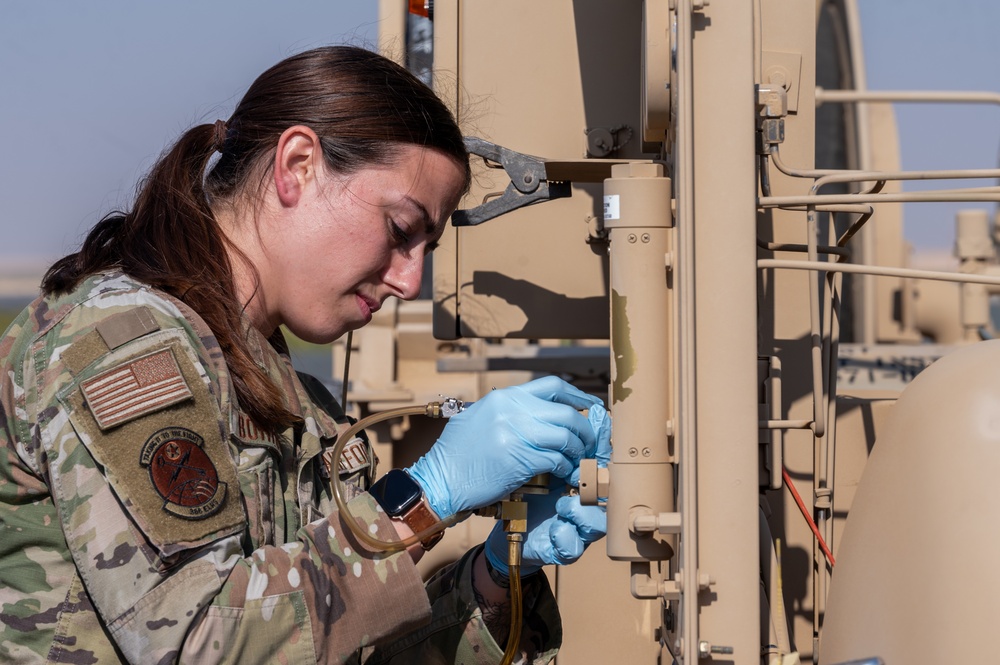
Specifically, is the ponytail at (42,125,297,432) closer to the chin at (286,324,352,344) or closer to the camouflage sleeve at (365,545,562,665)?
the chin at (286,324,352,344)

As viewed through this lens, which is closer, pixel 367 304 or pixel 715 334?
pixel 715 334

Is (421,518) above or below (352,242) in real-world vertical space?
below

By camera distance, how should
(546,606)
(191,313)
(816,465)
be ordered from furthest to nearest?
(546,606) → (816,465) → (191,313)

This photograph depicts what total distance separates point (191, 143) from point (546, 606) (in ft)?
3.10

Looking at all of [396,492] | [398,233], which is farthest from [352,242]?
[396,492]

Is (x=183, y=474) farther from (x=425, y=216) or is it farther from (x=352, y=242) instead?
(x=425, y=216)

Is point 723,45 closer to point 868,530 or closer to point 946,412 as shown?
point 946,412

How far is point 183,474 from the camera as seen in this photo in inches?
50.5

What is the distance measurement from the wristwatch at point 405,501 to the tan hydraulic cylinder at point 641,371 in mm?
287

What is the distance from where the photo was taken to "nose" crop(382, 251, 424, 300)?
1.67 metres

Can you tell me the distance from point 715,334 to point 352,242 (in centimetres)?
59

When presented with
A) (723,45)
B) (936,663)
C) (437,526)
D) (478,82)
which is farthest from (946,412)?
(478,82)

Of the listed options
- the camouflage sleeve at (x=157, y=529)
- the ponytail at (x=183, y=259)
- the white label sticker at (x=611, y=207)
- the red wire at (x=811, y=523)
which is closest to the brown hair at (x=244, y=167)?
the ponytail at (x=183, y=259)

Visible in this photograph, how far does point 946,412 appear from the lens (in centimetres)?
129
